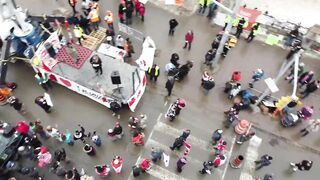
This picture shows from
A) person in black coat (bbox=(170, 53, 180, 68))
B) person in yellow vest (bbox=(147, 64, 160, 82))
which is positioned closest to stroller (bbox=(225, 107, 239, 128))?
person in black coat (bbox=(170, 53, 180, 68))

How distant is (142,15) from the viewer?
21078mm

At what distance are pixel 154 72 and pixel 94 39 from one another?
14.8ft

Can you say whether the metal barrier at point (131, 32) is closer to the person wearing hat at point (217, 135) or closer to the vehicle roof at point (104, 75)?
the vehicle roof at point (104, 75)

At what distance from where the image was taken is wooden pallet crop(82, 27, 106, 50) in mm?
19422

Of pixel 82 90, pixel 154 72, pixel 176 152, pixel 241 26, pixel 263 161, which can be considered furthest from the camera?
pixel 241 26

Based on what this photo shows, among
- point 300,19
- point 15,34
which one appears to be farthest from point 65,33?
point 300,19

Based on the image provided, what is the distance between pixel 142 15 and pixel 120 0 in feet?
7.51

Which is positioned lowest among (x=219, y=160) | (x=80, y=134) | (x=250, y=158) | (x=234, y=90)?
(x=250, y=158)

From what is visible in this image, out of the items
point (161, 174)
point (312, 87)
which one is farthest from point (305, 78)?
point (161, 174)

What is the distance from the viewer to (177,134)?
1686 cm

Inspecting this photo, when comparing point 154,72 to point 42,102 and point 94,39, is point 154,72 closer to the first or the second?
point 94,39

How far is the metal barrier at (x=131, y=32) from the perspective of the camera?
64.5ft

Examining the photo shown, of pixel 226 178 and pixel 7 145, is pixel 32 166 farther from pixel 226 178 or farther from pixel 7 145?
pixel 226 178

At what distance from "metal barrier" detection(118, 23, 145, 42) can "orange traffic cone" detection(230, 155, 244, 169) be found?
355 inches
